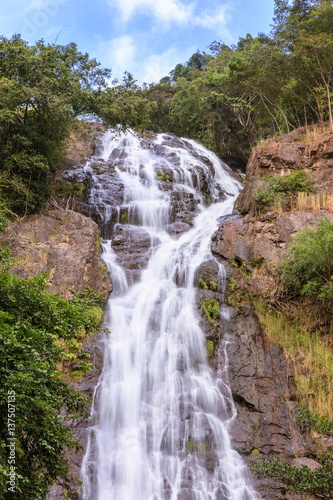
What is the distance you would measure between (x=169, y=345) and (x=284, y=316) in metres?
3.55

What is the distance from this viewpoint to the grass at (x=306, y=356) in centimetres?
845

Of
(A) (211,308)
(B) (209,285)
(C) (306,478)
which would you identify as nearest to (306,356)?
(A) (211,308)

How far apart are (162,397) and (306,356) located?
12.9ft

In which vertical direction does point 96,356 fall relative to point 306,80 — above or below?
below

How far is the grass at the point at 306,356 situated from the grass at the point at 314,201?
4.10m

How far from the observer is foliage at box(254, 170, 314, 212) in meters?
13.0

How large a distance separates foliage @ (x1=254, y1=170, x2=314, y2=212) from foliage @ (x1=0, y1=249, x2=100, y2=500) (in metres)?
9.80

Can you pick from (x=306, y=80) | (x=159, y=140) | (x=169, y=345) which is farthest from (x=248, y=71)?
(x=169, y=345)

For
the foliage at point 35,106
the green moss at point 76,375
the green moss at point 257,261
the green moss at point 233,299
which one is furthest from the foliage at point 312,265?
the foliage at point 35,106

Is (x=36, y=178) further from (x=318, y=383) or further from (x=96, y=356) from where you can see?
(x=318, y=383)

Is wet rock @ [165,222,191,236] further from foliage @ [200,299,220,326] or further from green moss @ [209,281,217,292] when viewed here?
foliage @ [200,299,220,326]

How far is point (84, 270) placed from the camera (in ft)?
36.3

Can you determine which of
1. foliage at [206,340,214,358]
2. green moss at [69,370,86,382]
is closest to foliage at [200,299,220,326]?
foliage at [206,340,214,358]

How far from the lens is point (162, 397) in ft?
28.8
